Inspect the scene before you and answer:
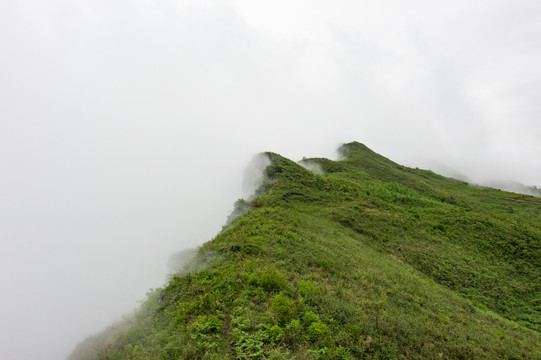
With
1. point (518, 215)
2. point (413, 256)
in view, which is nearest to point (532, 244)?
point (413, 256)

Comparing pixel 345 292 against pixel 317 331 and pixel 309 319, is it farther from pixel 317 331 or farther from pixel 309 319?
pixel 317 331

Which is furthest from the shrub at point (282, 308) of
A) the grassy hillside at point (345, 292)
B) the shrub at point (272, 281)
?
the shrub at point (272, 281)

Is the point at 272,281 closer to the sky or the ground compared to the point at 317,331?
closer to the sky

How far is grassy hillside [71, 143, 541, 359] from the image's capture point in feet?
32.6

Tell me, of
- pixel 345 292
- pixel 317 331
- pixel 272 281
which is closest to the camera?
pixel 317 331

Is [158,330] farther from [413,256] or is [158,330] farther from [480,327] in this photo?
[413,256]

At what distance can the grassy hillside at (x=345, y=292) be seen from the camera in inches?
391

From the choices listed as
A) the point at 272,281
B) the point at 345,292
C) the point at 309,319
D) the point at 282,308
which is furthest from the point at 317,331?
the point at 345,292

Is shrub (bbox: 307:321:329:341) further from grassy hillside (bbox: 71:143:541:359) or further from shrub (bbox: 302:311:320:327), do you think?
shrub (bbox: 302:311:320:327)

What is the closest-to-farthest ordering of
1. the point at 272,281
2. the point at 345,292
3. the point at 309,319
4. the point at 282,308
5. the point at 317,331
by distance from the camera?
the point at 317,331 < the point at 309,319 < the point at 282,308 < the point at 272,281 < the point at 345,292

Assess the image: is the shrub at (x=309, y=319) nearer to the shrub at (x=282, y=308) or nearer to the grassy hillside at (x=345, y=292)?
the grassy hillside at (x=345, y=292)

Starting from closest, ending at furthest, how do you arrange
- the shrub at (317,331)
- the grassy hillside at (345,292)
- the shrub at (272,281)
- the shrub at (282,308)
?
the shrub at (317,331), the grassy hillside at (345,292), the shrub at (282,308), the shrub at (272,281)

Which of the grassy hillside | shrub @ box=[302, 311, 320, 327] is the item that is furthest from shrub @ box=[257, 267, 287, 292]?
shrub @ box=[302, 311, 320, 327]

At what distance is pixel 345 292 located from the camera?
1359cm
